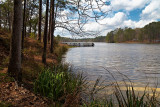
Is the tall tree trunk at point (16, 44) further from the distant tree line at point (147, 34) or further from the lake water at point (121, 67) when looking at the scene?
the distant tree line at point (147, 34)

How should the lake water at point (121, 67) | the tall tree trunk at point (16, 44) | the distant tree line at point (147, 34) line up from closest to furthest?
the tall tree trunk at point (16, 44) < the lake water at point (121, 67) < the distant tree line at point (147, 34)

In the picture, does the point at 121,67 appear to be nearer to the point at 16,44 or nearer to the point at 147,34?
the point at 16,44

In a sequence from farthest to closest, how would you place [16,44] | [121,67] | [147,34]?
[147,34] → [121,67] → [16,44]

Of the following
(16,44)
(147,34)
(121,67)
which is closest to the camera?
(16,44)

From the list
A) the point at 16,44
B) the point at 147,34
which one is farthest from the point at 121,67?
the point at 147,34

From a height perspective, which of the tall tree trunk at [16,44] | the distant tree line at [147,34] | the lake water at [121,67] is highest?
the distant tree line at [147,34]

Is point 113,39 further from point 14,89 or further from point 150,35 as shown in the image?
point 14,89

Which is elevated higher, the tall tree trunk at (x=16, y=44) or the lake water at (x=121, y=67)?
the tall tree trunk at (x=16, y=44)

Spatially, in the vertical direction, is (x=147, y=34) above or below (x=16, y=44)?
above

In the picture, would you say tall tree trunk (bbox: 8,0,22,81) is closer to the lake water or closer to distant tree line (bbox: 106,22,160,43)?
the lake water

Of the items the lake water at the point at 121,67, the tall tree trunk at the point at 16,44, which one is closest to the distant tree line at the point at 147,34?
the lake water at the point at 121,67

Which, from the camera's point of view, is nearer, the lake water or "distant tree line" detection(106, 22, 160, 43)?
the lake water

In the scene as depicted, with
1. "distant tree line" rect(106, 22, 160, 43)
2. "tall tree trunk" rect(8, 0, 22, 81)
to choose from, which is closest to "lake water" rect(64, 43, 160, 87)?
"tall tree trunk" rect(8, 0, 22, 81)

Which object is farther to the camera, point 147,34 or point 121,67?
point 147,34
